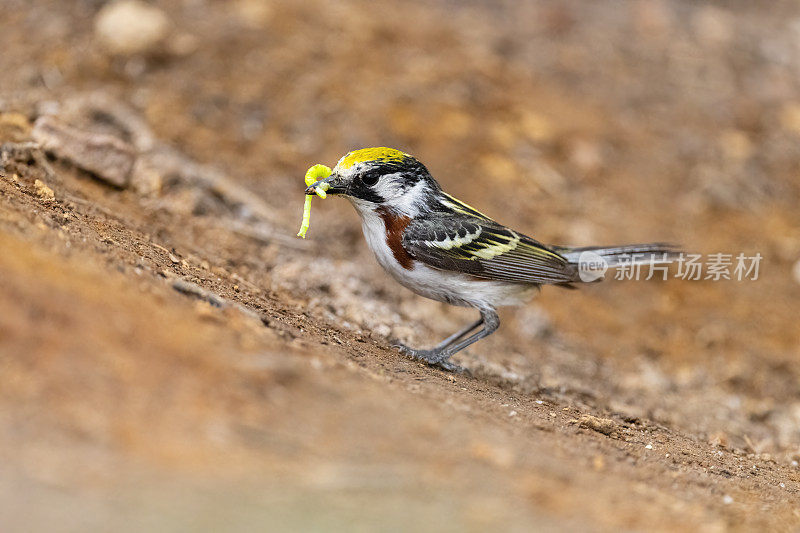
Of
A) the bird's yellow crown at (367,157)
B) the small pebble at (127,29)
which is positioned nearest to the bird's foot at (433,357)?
the bird's yellow crown at (367,157)

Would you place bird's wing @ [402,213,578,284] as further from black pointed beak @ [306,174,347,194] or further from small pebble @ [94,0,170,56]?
small pebble @ [94,0,170,56]

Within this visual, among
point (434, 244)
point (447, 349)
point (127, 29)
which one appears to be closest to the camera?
point (434, 244)

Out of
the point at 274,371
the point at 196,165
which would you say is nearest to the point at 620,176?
the point at 196,165

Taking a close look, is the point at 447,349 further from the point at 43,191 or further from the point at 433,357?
the point at 43,191

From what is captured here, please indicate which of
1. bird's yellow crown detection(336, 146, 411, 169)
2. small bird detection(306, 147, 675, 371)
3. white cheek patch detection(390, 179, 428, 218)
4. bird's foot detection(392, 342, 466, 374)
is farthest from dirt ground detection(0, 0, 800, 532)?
bird's yellow crown detection(336, 146, 411, 169)

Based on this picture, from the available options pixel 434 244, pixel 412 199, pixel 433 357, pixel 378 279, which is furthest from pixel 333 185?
pixel 378 279

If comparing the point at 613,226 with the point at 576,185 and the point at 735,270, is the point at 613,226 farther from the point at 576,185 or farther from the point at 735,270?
the point at 735,270

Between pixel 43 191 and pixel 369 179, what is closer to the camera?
pixel 43 191
